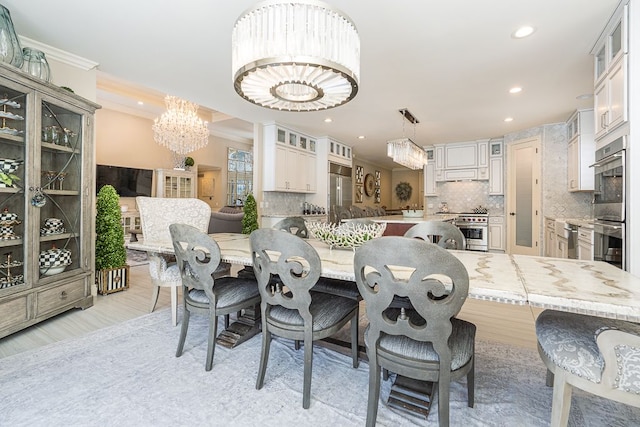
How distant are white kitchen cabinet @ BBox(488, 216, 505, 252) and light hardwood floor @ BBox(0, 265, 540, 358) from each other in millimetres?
4152

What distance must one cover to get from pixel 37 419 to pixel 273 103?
2089 mm

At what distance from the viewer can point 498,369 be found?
6.46ft

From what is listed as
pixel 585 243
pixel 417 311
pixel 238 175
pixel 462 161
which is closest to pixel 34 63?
pixel 417 311

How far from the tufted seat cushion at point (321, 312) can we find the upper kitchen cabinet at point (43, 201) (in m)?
2.16

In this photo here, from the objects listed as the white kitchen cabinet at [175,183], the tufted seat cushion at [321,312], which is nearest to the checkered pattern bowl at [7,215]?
the tufted seat cushion at [321,312]

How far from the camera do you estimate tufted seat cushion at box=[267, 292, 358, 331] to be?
1669 mm

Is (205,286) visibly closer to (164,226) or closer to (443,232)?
(164,226)

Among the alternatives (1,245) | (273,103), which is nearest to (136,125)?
(1,245)

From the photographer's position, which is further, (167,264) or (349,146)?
(349,146)

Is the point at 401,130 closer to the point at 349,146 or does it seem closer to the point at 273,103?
the point at 349,146

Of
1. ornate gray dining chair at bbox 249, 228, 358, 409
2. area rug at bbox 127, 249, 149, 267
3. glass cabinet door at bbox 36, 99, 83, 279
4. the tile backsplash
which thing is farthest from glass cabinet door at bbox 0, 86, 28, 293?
the tile backsplash

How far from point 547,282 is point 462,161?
6536 mm

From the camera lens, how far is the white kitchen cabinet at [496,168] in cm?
675

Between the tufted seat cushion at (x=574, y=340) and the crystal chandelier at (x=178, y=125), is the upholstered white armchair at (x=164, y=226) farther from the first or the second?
the crystal chandelier at (x=178, y=125)
